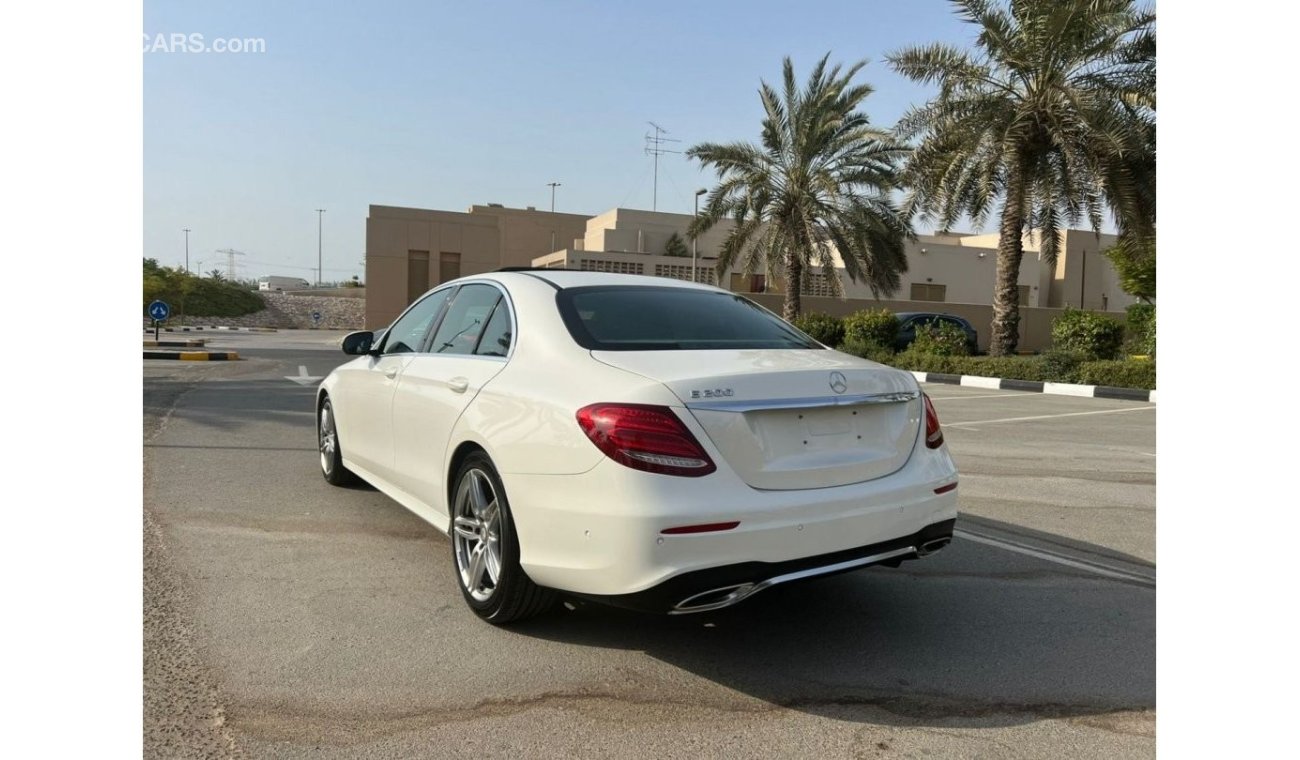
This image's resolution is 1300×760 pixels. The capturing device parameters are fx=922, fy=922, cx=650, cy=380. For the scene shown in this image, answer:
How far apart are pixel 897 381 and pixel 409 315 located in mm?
2936

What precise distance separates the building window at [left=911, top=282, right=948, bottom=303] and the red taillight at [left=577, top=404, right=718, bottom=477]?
4270cm

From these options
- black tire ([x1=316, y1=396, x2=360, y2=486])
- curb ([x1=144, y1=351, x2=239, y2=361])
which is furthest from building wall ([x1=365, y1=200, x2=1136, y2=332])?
black tire ([x1=316, y1=396, x2=360, y2=486])

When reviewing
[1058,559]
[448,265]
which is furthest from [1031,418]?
[448,265]

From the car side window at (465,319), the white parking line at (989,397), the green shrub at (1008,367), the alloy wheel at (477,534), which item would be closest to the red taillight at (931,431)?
the alloy wheel at (477,534)

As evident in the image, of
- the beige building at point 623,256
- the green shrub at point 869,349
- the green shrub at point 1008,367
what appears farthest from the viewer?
the beige building at point 623,256

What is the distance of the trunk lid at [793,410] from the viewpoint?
10.3 feet

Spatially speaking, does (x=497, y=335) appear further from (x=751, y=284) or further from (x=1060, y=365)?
(x=751, y=284)

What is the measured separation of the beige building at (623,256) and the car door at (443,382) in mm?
33905

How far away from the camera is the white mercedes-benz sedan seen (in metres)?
3.04

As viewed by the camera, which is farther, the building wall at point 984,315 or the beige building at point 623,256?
the beige building at point 623,256

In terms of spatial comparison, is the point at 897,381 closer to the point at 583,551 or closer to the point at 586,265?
the point at 583,551

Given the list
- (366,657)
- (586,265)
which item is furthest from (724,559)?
(586,265)

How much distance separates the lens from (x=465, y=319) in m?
4.53

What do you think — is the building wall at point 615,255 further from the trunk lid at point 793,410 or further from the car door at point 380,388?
the trunk lid at point 793,410
